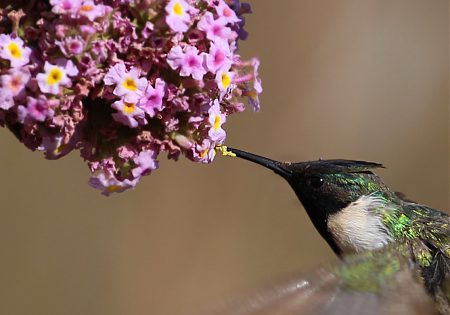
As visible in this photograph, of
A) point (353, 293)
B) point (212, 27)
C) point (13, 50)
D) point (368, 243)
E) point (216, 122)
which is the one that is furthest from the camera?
point (368, 243)

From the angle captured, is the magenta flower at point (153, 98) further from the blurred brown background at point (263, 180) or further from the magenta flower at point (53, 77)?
the blurred brown background at point (263, 180)

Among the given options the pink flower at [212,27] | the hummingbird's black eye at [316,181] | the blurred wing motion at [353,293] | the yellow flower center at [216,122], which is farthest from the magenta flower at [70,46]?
the hummingbird's black eye at [316,181]

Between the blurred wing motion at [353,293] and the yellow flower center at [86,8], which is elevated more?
the yellow flower center at [86,8]

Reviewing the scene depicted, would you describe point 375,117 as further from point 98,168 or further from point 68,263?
point 98,168

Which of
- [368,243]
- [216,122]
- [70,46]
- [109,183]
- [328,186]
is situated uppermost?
[70,46]

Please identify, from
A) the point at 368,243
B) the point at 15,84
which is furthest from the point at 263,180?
the point at 15,84

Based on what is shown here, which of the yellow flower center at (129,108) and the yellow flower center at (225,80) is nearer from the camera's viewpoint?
the yellow flower center at (129,108)

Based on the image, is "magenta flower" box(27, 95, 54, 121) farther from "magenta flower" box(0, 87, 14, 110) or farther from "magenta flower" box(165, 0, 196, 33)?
"magenta flower" box(165, 0, 196, 33)

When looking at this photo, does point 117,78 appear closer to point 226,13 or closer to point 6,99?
point 6,99
